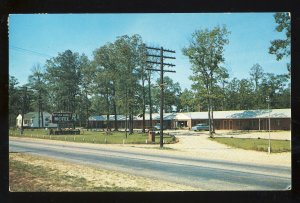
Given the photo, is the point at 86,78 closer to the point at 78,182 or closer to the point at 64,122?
the point at 64,122

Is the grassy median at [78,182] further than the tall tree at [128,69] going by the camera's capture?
No

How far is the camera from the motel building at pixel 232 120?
49.2m

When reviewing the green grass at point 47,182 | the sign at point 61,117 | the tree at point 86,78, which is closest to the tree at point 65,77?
the tree at point 86,78

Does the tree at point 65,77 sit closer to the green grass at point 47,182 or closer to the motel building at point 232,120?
the motel building at point 232,120

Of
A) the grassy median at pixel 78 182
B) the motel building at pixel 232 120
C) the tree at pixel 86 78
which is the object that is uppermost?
the tree at pixel 86 78

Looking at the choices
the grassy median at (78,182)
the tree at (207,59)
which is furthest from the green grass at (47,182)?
the tree at (207,59)

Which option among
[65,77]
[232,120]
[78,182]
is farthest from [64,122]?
[78,182]

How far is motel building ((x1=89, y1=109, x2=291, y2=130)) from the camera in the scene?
161 feet

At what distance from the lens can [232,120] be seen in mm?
55281

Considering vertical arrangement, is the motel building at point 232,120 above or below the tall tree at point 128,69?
below

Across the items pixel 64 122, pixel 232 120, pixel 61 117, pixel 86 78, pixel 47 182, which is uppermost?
pixel 86 78

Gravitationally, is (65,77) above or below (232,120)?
above
